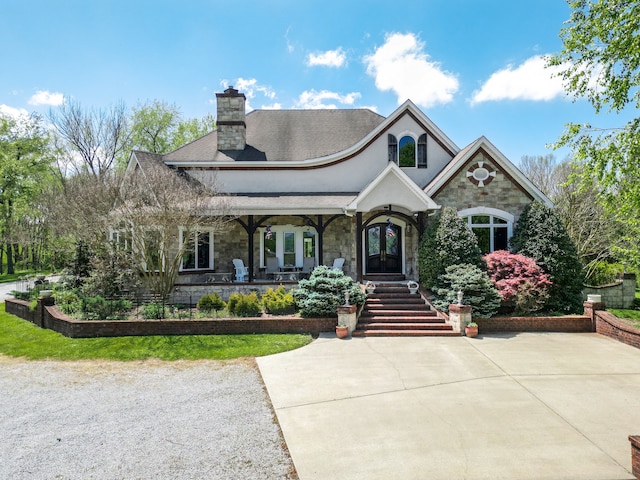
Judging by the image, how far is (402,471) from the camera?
14.2ft

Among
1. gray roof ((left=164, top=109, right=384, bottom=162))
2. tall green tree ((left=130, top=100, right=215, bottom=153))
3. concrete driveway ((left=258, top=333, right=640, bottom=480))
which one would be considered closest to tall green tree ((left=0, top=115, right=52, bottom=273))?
tall green tree ((left=130, top=100, right=215, bottom=153))

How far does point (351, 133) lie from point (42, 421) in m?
16.7

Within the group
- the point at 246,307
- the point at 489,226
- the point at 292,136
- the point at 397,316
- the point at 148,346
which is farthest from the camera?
the point at 292,136

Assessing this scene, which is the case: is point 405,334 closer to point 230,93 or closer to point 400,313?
point 400,313

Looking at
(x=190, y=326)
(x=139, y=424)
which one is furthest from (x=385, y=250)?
(x=139, y=424)

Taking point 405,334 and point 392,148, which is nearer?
point 405,334

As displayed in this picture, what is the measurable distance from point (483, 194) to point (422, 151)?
3.59 metres

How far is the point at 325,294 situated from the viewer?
11273 mm

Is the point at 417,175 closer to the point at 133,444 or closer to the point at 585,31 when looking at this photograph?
the point at 585,31

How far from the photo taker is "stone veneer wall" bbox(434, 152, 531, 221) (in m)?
14.7

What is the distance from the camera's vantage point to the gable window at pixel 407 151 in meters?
16.8

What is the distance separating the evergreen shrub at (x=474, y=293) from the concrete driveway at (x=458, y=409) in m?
1.80

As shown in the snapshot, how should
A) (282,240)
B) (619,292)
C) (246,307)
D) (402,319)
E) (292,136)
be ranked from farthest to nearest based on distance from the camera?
(292,136), (282,240), (619,292), (246,307), (402,319)

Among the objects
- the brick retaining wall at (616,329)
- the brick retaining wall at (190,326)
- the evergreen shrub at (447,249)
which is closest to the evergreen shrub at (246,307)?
the brick retaining wall at (190,326)
